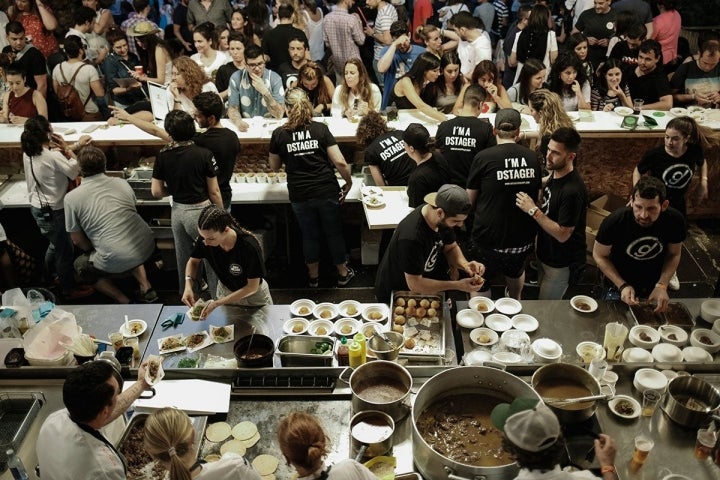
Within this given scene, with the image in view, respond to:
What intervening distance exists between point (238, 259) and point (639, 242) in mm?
2639

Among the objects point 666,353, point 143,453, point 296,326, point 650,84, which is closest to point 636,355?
point 666,353

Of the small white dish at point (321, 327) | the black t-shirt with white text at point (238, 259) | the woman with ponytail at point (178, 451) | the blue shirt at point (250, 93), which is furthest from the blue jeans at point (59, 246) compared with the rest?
the woman with ponytail at point (178, 451)

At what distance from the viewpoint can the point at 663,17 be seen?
8.06 metres

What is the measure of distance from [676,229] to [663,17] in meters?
5.34

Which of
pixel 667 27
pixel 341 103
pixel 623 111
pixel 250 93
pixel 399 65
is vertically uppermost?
pixel 667 27

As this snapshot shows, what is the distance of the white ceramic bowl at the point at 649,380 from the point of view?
329 centimetres

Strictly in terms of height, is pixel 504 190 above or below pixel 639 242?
above

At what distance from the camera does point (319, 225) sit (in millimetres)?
5914

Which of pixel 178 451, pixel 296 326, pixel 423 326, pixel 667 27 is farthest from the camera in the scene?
pixel 667 27

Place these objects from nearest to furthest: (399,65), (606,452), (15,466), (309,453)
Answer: (309,453), (606,452), (15,466), (399,65)

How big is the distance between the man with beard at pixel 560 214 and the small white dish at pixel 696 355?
3.76 ft

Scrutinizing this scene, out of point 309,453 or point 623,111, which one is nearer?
point 309,453

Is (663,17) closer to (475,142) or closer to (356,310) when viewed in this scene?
(475,142)

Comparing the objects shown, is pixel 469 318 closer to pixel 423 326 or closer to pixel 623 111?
pixel 423 326
